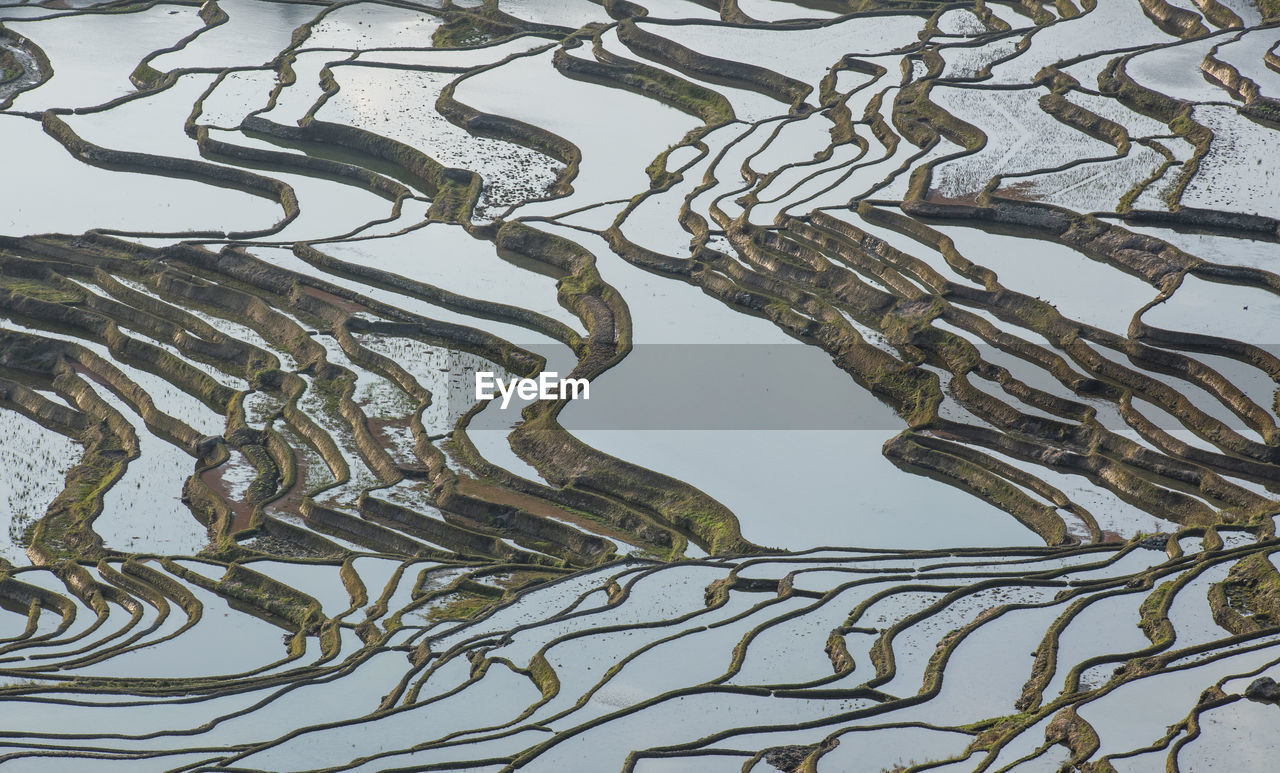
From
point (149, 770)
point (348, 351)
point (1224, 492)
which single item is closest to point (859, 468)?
point (1224, 492)

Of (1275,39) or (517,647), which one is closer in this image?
(517,647)

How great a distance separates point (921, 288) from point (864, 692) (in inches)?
333

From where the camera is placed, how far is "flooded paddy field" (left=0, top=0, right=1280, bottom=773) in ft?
25.5

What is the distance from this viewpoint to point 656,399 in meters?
13.9

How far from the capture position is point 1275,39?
21.0 meters

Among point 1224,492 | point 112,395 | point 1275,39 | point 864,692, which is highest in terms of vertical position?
point 1275,39

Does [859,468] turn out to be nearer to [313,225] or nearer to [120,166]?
[313,225]

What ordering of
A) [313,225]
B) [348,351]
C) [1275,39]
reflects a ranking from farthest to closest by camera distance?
1. [1275,39]
2. [313,225]
3. [348,351]

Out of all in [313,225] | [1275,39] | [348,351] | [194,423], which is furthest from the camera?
[1275,39]

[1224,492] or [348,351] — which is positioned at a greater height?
[348,351]

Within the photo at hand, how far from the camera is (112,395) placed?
15016 mm

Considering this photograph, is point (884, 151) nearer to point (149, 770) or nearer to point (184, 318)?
point (184, 318)

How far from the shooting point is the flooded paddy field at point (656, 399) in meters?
7.78

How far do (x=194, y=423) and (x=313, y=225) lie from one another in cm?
528
